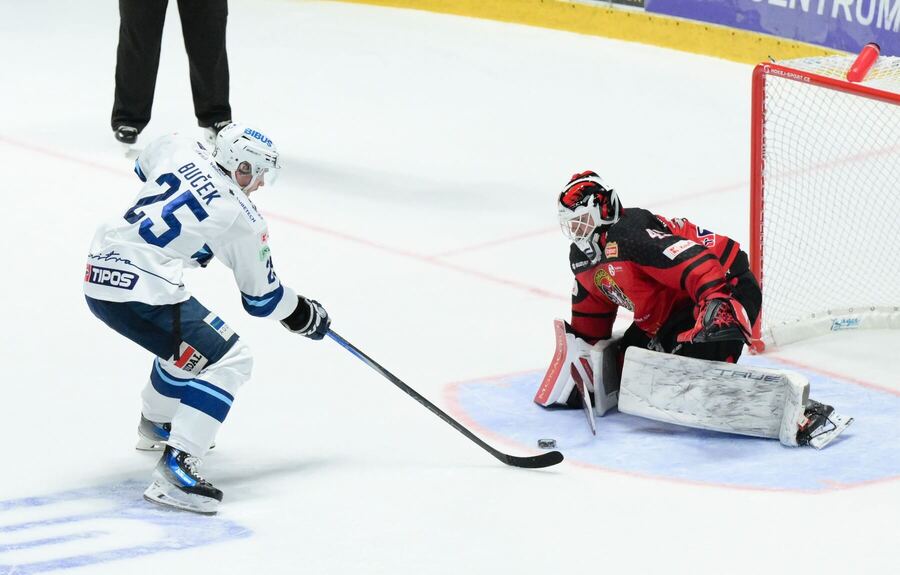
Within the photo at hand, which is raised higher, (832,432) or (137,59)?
(137,59)

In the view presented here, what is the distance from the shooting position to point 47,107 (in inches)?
306

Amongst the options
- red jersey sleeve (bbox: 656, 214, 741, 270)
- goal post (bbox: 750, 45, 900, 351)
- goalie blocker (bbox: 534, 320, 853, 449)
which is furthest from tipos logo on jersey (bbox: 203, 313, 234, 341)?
goal post (bbox: 750, 45, 900, 351)

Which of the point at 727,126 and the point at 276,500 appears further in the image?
the point at 727,126

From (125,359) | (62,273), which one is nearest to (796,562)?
(125,359)

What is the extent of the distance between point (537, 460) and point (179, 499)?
888 millimetres

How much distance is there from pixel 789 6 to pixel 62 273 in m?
4.40

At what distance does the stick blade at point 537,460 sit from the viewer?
377 centimetres

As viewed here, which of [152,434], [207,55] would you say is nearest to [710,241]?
[152,434]

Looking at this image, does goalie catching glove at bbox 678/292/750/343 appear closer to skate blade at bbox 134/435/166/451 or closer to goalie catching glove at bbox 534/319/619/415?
goalie catching glove at bbox 534/319/619/415

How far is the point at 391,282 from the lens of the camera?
549 cm

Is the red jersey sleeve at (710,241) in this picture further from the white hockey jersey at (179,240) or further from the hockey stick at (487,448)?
the white hockey jersey at (179,240)

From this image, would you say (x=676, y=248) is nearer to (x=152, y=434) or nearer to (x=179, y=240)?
(x=179, y=240)

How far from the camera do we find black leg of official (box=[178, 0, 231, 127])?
682 centimetres

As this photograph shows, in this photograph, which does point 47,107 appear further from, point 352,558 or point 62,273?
point 352,558
